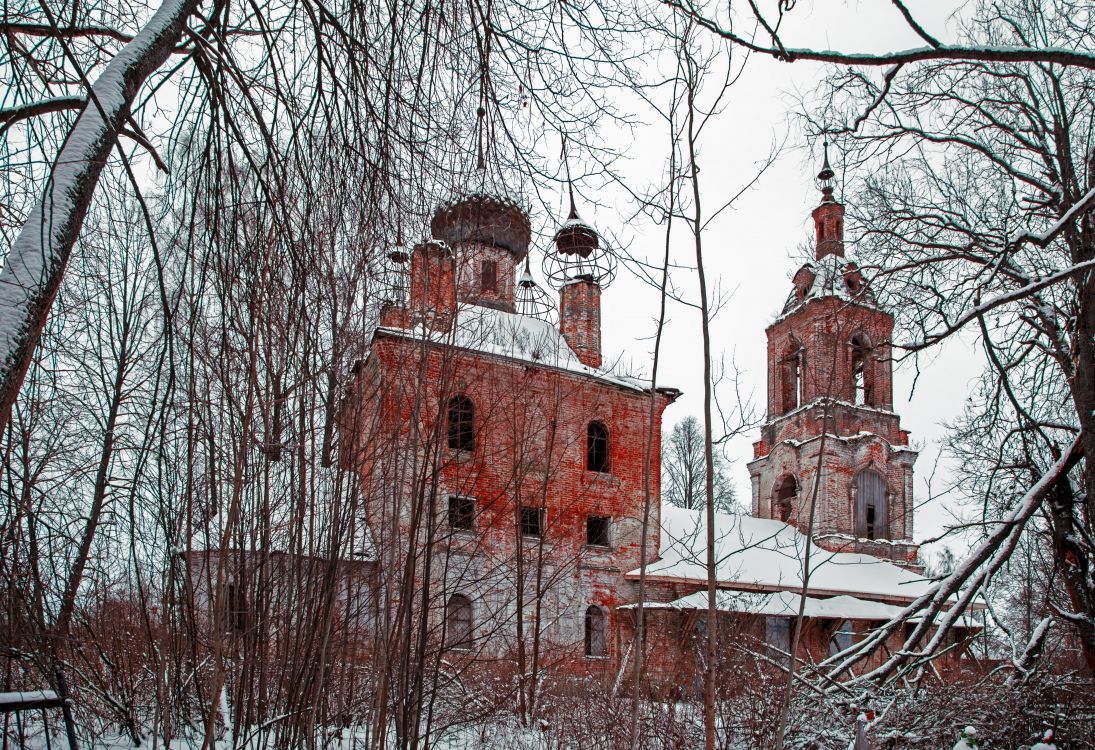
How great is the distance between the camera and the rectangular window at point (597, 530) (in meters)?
20.5

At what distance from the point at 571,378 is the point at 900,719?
44.4 ft

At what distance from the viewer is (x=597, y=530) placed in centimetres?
2072

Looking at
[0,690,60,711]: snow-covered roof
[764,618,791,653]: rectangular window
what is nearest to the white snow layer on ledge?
[0,690,60,711]: snow-covered roof

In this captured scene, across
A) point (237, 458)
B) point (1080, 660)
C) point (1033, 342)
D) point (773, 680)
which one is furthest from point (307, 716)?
point (1080, 660)

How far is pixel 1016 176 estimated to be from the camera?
860 centimetres

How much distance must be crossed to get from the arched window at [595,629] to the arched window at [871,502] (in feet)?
31.5

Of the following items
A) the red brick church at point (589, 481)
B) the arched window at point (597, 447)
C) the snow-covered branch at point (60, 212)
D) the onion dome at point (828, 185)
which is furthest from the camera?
the arched window at point (597, 447)

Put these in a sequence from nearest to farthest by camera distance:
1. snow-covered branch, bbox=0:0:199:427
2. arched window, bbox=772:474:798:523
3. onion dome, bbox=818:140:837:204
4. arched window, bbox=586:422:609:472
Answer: snow-covered branch, bbox=0:0:199:427
onion dome, bbox=818:140:837:204
arched window, bbox=586:422:609:472
arched window, bbox=772:474:798:523

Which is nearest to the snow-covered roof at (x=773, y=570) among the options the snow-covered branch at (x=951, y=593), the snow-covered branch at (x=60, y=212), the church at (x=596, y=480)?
the church at (x=596, y=480)

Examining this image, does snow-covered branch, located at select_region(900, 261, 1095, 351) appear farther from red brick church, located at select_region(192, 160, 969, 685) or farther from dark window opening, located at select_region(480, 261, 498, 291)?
dark window opening, located at select_region(480, 261, 498, 291)

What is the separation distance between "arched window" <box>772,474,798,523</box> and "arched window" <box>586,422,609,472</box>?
8.42 metres

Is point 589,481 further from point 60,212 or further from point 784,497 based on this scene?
point 60,212

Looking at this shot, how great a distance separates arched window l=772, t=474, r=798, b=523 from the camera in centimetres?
2686

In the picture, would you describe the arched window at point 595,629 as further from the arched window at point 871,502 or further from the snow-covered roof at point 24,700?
the snow-covered roof at point 24,700
